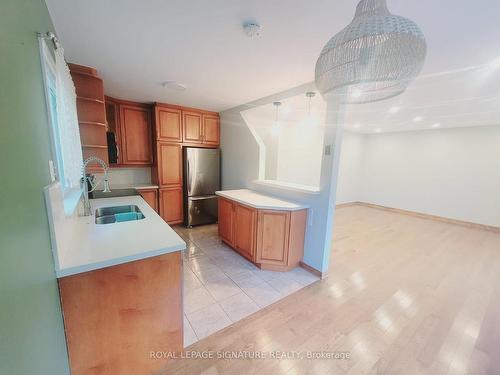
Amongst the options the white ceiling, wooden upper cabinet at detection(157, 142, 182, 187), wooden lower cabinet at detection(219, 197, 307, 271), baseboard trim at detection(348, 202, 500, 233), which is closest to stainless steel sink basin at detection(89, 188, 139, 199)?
wooden upper cabinet at detection(157, 142, 182, 187)

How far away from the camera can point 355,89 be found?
105cm

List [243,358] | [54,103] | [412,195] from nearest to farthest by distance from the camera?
[54,103], [243,358], [412,195]

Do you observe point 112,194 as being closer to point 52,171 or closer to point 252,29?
point 52,171

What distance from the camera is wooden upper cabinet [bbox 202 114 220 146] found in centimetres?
394

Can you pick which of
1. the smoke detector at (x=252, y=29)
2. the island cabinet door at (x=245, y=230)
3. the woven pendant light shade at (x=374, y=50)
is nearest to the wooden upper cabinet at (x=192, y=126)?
the island cabinet door at (x=245, y=230)

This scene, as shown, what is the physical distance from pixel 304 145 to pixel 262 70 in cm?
271

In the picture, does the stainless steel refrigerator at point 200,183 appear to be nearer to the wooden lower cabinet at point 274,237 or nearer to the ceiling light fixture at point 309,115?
the wooden lower cabinet at point 274,237

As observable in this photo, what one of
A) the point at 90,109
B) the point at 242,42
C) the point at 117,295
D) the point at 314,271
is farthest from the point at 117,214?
the point at 314,271

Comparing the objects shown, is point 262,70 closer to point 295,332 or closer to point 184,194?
point 295,332

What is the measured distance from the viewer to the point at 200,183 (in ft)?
12.7

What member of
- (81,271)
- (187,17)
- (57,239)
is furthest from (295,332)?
(187,17)

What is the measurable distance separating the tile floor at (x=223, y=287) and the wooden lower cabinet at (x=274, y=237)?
0.13 metres

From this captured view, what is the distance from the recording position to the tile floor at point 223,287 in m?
1.72

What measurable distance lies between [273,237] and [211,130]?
2.57 meters
